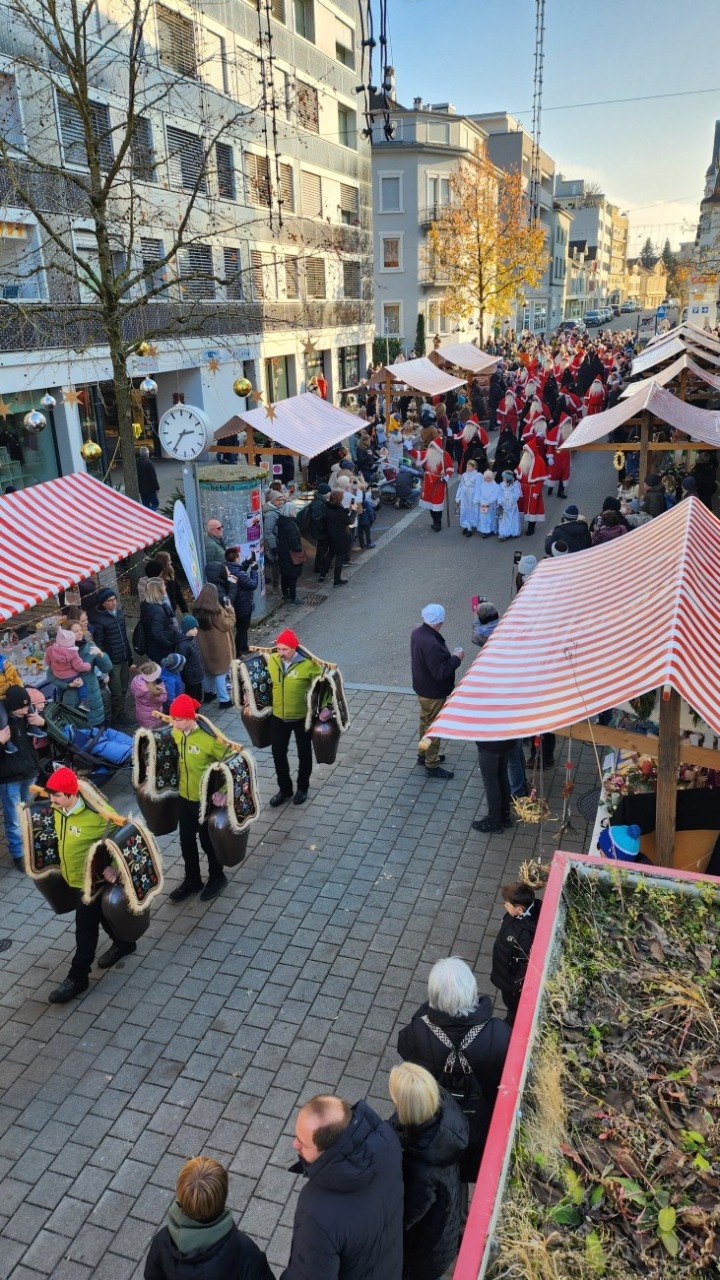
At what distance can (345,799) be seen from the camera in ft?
25.2

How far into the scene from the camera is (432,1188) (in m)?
3.21

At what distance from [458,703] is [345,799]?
303 cm

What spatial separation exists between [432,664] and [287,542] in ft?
17.3

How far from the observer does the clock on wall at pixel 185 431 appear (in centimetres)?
1092

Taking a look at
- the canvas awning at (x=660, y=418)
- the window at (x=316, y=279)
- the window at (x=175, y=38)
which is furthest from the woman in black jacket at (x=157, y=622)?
the window at (x=316, y=279)

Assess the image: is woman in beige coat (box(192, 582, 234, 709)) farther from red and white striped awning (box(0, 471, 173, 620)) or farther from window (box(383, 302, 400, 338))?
window (box(383, 302, 400, 338))

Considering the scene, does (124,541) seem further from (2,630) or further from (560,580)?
(560,580)

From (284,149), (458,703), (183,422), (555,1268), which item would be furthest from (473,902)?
(284,149)

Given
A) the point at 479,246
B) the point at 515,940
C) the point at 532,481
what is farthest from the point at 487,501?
the point at 479,246

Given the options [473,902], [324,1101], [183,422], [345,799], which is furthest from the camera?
[183,422]

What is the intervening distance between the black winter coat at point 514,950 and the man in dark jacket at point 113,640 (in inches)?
214

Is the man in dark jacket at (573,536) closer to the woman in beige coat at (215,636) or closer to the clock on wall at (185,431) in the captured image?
the woman in beige coat at (215,636)

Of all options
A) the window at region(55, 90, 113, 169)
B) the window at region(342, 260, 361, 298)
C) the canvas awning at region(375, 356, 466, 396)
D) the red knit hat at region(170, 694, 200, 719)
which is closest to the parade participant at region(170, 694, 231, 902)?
the red knit hat at region(170, 694, 200, 719)

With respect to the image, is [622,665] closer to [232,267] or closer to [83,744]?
[83,744]
